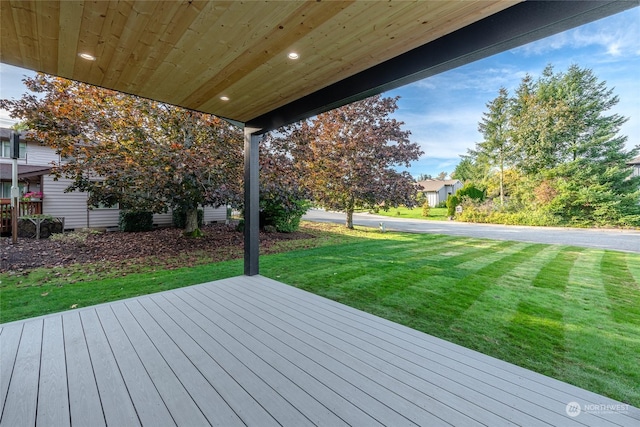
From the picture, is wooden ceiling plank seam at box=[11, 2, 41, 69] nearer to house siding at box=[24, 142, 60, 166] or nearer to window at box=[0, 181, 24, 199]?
house siding at box=[24, 142, 60, 166]

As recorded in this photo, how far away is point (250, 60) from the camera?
7.65 feet

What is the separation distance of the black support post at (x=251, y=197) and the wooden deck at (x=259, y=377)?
161 centimetres

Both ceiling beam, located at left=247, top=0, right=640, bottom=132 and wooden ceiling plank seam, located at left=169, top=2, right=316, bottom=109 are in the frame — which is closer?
ceiling beam, located at left=247, top=0, right=640, bottom=132

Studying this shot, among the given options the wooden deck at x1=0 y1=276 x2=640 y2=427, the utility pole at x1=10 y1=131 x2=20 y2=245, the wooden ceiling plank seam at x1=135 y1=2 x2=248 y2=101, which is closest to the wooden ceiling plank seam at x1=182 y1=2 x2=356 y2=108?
the wooden ceiling plank seam at x1=135 y1=2 x2=248 y2=101

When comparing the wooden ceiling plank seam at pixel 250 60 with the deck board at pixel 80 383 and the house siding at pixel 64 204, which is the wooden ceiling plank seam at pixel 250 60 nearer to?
the deck board at pixel 80 383

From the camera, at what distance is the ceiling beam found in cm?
147

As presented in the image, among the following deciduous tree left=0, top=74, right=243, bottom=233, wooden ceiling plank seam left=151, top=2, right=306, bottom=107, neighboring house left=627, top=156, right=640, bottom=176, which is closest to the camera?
wooden ceiling plank seam left=151, top=2, right=306, bottom=107

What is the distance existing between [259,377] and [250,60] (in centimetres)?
259

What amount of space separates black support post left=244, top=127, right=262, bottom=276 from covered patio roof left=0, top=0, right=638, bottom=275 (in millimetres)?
1230

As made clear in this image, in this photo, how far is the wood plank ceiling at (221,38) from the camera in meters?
1.69

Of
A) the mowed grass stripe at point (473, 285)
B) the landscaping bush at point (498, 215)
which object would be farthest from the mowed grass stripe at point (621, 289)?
the landscaping bush at point (498, 215)

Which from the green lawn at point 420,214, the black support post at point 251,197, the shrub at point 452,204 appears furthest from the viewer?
the green lawn at point 420,214

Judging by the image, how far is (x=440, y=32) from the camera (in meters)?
1.90

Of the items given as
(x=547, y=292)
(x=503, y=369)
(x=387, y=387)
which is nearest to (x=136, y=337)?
(x=387, y=387)
